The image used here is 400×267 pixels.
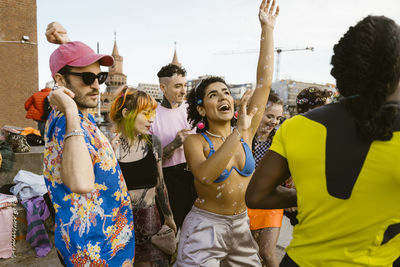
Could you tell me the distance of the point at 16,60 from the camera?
13.0m

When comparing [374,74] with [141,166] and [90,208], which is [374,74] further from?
[141,166]

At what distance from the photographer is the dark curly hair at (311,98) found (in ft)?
9.93

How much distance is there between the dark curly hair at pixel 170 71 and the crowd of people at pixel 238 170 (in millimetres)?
1177

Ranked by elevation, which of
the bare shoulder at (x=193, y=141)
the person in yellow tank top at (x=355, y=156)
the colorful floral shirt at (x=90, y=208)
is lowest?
the colorful floral shirt at (x=90, y=208)

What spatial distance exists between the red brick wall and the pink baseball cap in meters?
13.7

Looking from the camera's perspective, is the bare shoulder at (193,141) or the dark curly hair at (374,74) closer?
the dark curly hair at (374,74)

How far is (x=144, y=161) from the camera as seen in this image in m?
2.45

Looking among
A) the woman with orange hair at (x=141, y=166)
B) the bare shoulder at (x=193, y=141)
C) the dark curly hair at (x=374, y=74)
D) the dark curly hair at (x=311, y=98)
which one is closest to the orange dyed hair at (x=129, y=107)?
the woman with orange hair at (x=141, y=166)

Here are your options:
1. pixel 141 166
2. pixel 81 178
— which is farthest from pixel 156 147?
pixel 81 178

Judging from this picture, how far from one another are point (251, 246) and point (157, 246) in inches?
32.2

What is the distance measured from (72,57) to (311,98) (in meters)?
2.40

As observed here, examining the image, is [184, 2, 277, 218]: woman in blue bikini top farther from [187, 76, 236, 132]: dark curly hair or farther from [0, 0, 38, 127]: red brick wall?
[0, 0, 38, 127]: red brick wall

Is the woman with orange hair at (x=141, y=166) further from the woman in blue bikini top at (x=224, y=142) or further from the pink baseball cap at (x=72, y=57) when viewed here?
the pink baseball cap at (x=72, y=57)

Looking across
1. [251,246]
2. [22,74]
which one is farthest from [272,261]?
[22,74]
